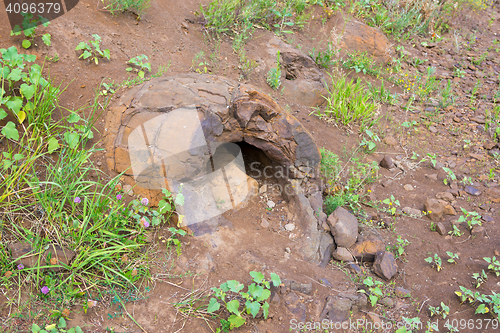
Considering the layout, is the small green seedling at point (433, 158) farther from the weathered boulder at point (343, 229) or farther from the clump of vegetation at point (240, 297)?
the clump of vegetation at point (240, 297)

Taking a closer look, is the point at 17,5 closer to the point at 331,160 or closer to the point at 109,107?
the point at 109,107

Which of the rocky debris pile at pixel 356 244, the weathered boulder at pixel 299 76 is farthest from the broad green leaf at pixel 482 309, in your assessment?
the weathered boulder at pixel 299 76

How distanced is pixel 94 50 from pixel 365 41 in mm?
4405

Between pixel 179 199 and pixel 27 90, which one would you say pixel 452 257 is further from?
pixel 27 90

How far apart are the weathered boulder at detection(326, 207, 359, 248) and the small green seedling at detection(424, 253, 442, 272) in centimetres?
65

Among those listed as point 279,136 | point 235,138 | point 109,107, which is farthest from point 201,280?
point 109,107

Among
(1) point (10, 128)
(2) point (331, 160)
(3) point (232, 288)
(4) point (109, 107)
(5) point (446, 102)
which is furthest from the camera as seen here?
(5) point (446, 102)

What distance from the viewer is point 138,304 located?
7.29 feet

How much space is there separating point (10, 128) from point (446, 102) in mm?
5597

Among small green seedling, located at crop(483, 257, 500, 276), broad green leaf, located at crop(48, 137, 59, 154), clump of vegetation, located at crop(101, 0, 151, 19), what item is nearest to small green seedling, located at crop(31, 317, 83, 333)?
broad green leaf, located at crop(48, 137, 59, 154)

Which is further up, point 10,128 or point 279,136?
point 10,128

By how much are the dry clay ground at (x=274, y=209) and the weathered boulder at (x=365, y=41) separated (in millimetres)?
679

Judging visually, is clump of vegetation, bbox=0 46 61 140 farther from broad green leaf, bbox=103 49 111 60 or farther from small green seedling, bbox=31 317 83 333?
small green seedling, bbox=31 317 83 333

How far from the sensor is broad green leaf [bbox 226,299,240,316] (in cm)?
208
